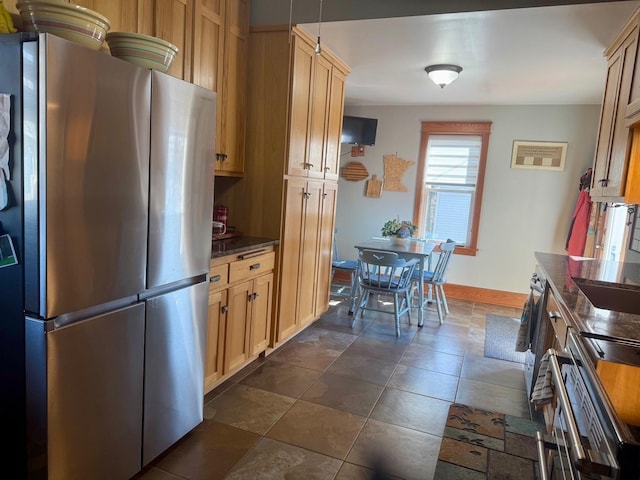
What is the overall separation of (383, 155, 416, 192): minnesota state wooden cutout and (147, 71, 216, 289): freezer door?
378cm

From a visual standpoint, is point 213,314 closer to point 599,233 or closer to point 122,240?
point 122,240

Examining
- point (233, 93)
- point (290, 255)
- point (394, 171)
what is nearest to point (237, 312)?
point (290, 255)

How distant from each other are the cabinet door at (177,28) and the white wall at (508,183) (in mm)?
3478

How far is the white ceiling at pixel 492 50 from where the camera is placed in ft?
8.20

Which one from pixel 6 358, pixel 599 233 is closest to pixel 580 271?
pixel 599 233

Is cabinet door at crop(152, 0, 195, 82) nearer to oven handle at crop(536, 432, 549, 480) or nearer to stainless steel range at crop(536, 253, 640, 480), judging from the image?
stainless steel range at crop(536, 253, 640, 480)

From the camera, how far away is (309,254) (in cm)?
359

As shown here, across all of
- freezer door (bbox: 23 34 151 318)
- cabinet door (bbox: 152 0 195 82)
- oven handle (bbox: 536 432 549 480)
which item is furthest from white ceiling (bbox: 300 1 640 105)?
oven handle (bbox: 536 432 549 480)

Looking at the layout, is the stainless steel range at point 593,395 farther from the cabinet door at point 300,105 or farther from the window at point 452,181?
the window at point 452,181

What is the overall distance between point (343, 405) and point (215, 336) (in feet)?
2.76

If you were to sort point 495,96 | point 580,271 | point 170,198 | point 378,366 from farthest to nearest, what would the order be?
point 495,96 → point 378,366 → point 580,271 → point 170,198

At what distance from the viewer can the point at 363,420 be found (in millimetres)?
2428

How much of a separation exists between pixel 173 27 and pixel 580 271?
2.69m

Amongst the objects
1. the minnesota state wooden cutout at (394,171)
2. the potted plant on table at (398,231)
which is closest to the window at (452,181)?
the minnesota state wooden cutout at (394,171)
